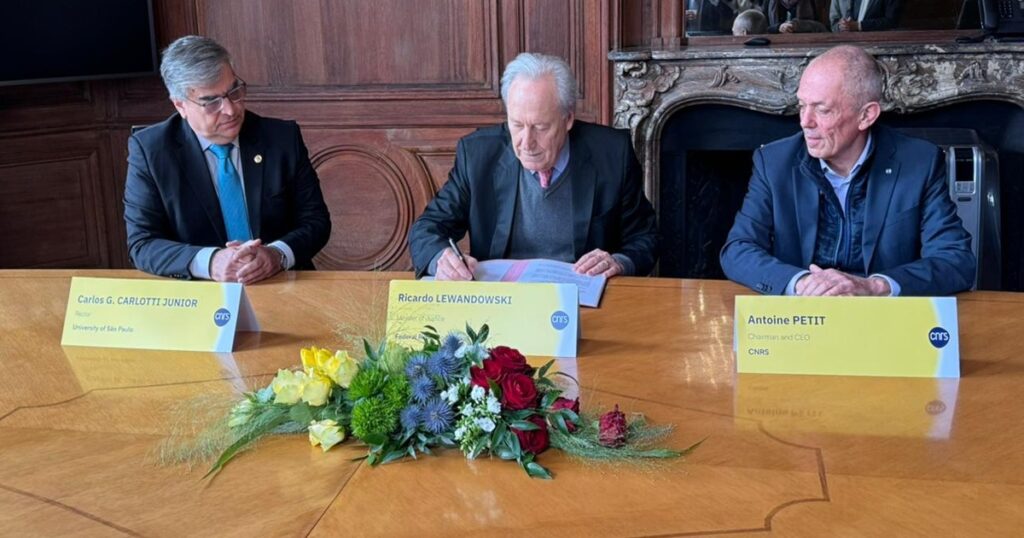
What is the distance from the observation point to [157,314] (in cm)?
198

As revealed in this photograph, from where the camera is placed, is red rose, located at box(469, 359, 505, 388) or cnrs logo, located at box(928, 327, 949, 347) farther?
cnrs logo, located at box(928, 327, 949, 347)

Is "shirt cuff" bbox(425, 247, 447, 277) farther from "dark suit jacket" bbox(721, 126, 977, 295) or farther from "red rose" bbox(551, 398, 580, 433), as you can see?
"red rose" bbox(551, 398, 580, 433)

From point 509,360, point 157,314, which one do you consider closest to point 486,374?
point 509,360

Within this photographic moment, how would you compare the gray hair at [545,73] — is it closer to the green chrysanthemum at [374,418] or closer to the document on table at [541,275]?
the document on table at [541,275]

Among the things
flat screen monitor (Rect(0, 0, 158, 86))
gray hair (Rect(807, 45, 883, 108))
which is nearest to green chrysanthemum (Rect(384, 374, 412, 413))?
gray hair (Rect(807, 45, 883, 108))

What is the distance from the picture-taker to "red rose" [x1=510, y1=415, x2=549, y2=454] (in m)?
1.39

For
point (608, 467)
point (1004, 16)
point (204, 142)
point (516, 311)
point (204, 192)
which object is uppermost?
point (1004, 16)

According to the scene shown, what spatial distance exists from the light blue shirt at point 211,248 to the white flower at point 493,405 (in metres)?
1.29

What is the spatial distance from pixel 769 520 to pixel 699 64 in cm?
299

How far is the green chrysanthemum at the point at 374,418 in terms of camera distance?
1412 mm

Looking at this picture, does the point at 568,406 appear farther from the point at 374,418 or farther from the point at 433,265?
the point at 433,265

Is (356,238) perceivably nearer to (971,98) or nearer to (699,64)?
(699,64)

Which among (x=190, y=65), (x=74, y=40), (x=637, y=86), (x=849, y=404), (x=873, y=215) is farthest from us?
(x=74, y=40)

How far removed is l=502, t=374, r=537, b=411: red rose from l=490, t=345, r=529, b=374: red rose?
1 cm
